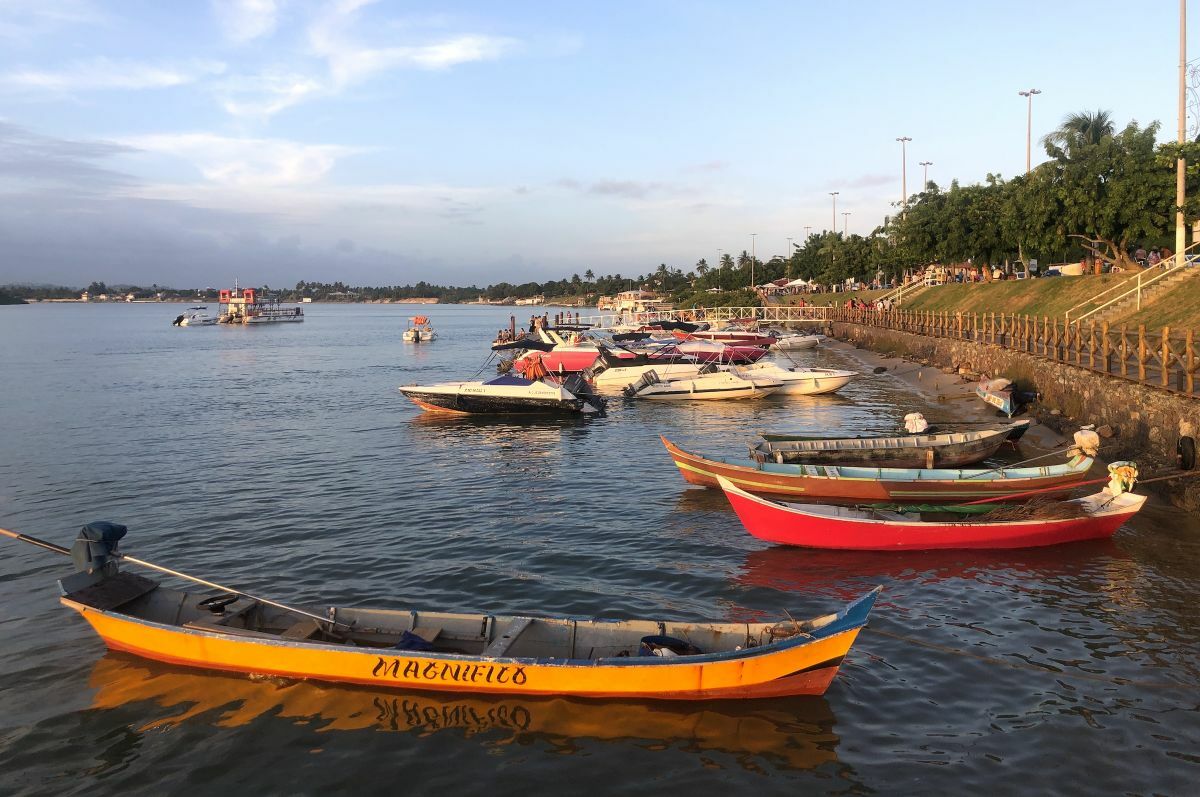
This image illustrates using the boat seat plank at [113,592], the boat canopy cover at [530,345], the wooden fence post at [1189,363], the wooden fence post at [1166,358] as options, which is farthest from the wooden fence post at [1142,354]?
the boat canopy cover at [530,345]

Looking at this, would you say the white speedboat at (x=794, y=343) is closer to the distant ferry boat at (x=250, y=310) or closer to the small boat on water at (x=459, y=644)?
the small boat on water at (x=459, y=644)

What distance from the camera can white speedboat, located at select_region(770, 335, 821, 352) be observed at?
64.2 m

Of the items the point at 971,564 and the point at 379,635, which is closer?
the point at 379,635

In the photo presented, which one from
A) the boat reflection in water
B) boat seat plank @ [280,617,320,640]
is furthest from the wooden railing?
boat seat plank @ [280,617,320,640]

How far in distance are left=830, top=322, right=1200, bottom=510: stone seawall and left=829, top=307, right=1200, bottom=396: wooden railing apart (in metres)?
0.43

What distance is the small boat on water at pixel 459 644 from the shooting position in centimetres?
948

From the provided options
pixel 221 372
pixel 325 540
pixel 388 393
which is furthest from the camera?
pixel 221 372

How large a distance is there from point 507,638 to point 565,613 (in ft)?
9.19

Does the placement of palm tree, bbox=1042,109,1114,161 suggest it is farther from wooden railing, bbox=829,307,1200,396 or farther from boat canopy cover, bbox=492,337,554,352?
boat canopy cover, bbox=492,337,554,352

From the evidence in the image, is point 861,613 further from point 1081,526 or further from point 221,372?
point 221,372

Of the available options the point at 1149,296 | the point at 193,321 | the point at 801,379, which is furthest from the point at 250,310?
the point at 1149,296

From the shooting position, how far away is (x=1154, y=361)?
80.6ft

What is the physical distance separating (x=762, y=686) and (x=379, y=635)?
5294 millimetres

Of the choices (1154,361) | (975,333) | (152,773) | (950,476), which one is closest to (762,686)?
(152,773)
